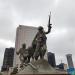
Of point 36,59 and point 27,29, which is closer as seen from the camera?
point 36,59

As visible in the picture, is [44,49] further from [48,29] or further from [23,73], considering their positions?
[23,73]

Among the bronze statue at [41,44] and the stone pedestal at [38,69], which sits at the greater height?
the bronze statue at [41,44]

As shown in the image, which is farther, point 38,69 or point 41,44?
point 41,44

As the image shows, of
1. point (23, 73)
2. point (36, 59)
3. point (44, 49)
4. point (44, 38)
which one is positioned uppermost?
point (44, 38)

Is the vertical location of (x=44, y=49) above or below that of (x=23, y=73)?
above

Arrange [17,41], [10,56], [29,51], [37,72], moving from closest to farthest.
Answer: [37,72], [29,51], [17,41], [10,56]

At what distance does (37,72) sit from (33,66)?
50 centimetres

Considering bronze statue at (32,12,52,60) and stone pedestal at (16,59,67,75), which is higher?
bronze statue at (32,12,52,60)

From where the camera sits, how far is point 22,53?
32.4ft

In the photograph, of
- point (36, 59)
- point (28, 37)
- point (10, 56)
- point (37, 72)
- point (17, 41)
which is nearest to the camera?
point (37, 72)

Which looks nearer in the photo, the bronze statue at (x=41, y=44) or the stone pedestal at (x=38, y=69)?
the stone pedestal at (x=38, y=69)

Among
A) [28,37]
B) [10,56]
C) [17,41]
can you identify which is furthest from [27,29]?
[10,56]

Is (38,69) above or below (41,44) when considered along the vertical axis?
below

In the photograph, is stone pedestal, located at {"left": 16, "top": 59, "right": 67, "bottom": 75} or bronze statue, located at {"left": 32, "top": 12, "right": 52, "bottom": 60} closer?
stone pedestal, located at {"left": 16, "top": 59, "right": 67, "bottom": 75}
